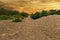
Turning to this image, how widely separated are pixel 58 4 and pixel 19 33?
42.5 feet

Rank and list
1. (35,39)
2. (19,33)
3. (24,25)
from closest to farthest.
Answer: (35,39) < (19,33) < (24,25)

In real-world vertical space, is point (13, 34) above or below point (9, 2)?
below

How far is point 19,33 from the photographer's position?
1341 cm

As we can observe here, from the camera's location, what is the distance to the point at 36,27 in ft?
45.4

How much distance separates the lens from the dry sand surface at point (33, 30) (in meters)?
12.8

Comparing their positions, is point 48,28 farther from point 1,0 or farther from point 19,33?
point 1,0

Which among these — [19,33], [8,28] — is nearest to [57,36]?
[19,33]

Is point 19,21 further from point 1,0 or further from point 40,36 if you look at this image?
point 1,0

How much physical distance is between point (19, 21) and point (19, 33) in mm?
2722

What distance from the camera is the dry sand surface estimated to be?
12.8 metres

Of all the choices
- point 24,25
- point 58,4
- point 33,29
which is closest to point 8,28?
point 24,25

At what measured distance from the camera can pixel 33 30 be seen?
533 inches

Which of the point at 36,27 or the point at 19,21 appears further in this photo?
the point at 19,21

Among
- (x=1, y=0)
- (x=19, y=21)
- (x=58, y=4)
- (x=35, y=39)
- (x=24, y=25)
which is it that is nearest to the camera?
(x=35, y=39)
